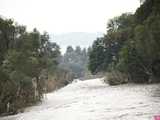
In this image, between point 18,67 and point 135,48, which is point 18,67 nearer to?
point 18,67

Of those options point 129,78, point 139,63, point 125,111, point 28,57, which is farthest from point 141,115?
point 129,78

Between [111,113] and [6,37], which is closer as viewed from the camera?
[111,113]

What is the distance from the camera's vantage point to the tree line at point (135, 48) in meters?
29.6

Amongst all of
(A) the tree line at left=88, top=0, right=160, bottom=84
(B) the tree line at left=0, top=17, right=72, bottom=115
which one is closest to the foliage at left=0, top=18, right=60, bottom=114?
(B) the tree line at left=0, top=17, right=72, bottom=115

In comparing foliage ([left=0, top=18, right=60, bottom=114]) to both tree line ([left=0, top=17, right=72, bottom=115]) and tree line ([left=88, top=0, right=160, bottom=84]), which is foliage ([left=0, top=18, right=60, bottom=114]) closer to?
tree line ([left=0, top=17, right=72, bottom=115])

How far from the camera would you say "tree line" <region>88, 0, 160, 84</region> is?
29562mm

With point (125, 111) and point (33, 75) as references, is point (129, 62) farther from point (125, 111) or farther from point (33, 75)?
point (125, 111)

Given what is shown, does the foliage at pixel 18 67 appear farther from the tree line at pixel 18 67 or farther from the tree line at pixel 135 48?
the tree line at pixel 135 48

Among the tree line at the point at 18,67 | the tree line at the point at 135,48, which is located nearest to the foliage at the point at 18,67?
the tree line at the point at 18,67

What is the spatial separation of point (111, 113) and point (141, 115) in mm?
1896

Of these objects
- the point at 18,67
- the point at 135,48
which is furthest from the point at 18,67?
the point at 135,48

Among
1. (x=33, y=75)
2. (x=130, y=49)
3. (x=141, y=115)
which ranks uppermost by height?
(x=130, y=49)

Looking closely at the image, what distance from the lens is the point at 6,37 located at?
98.7 feet

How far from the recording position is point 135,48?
1528 inches
